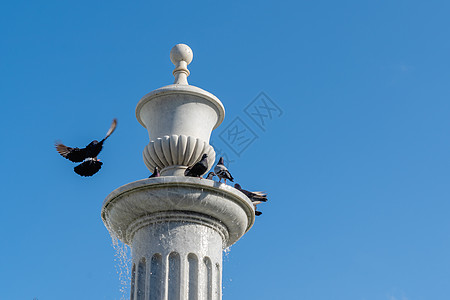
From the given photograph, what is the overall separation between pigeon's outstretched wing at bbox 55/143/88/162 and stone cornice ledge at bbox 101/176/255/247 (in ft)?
3.76

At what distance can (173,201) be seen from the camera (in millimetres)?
13195

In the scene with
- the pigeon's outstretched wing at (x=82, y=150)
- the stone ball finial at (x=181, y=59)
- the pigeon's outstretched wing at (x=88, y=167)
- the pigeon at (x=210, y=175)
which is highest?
the stone ball finial at (x=181, y=59)

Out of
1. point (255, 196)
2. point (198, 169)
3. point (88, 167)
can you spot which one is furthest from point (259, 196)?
point (88, 167)

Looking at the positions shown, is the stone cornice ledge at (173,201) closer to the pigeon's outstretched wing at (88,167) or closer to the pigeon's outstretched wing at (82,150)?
the pigeon's outstretched wing at (88,167)

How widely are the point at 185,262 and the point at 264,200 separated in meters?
2.27

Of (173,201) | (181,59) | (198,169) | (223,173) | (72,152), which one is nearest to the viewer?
(173,201)

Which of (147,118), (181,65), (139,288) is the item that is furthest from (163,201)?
(181,65)

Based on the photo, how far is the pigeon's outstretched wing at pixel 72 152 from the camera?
46.9ft

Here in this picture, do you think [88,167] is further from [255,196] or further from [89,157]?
[255,196]

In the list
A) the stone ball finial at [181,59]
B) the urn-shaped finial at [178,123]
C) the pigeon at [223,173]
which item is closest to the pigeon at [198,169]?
the pigeon at [223,173]

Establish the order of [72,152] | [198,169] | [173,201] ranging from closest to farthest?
[173,201]
[198,169]
[72,152]

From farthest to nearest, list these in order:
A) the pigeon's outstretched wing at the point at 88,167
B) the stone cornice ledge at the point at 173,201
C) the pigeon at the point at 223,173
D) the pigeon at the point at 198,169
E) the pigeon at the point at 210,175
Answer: the pigeon's outstretched wing at the point at 88,167 < the pigeon at the point at 210,175 < the pigeon at the point at 223,173 < the pigeon at the point at 198,169 < the stone cornice ledge at the point at 173,201

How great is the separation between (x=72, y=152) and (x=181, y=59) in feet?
10.6

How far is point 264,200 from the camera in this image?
14.5 meters
